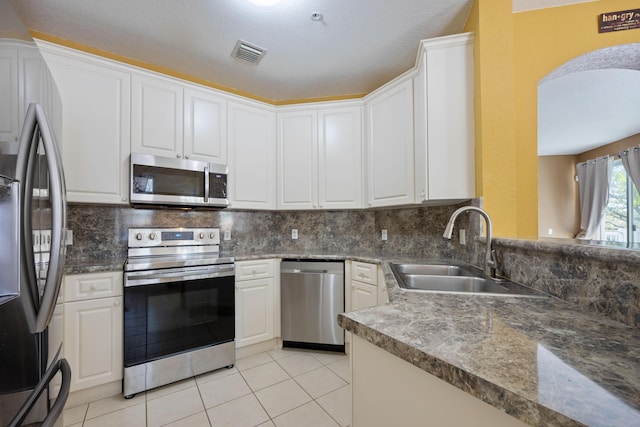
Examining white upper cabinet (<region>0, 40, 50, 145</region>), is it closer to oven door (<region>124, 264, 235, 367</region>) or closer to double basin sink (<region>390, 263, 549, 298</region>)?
oven door (<region>124, 264, 235, 367</region>)

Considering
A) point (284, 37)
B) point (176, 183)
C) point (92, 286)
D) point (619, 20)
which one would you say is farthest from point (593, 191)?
point (92, 286)

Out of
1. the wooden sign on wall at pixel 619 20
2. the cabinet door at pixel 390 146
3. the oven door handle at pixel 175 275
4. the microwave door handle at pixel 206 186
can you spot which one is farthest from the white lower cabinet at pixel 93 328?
the wooden sign on wall at pixel 619 20

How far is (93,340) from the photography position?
1.69m

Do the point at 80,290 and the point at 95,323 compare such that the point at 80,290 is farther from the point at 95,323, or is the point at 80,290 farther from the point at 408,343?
the point at 408,343

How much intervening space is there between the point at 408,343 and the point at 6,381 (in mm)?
1028

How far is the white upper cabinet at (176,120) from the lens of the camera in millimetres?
2072

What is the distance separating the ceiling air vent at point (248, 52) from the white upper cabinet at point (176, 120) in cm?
46

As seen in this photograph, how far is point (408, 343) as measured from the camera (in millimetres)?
588

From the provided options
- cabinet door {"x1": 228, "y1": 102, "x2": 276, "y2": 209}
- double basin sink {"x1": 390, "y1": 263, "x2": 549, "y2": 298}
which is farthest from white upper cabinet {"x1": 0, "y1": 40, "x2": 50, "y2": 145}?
cabinet door {"x1": 228, "y1": 102, "x2": 276, "y2": 209}

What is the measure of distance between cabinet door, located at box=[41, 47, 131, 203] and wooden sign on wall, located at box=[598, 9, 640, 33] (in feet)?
10.6

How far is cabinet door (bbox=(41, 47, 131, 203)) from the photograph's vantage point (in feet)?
5.98

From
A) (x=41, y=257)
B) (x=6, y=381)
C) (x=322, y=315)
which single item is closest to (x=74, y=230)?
(x=41, y=257)

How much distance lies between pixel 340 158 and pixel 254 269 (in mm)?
1352

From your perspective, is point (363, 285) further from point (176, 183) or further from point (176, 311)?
point (176, 183)
